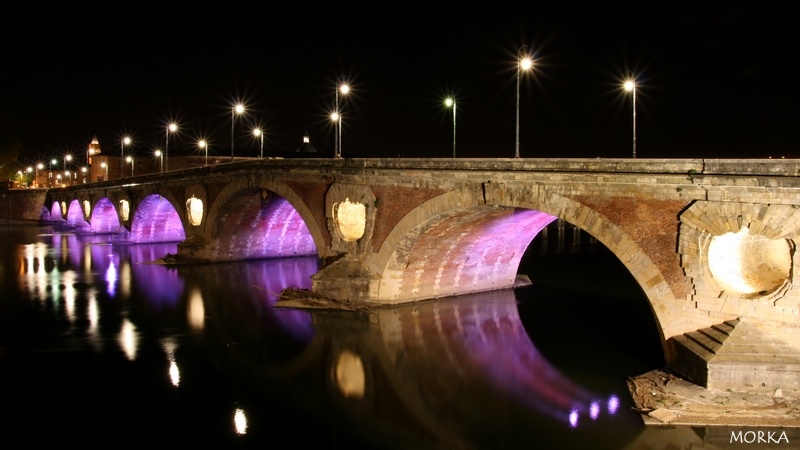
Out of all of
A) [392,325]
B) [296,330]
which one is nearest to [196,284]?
[296,330]

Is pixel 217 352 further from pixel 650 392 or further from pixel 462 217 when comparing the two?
pixel 650 392

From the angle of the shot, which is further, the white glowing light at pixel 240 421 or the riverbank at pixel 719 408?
the white glowing light at pixel 240 421

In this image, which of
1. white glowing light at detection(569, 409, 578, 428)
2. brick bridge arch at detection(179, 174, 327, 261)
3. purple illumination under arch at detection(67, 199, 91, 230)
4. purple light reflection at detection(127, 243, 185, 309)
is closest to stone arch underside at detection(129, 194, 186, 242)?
purple light reflection at detection(127, 243, 185, 309)

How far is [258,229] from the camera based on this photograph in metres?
33.2

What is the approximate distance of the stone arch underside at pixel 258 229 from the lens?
3078 centimetres

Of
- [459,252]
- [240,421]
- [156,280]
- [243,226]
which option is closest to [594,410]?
[240,421]

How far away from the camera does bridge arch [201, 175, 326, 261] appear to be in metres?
30.1

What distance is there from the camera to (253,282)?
2734 centimetres

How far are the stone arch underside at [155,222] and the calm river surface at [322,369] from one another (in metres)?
17.0

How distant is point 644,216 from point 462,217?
240 inches

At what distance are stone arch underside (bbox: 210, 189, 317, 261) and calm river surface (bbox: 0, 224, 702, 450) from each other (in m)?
5.46

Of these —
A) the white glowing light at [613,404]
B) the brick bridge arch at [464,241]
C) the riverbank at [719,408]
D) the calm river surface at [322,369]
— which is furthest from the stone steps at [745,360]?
the brick bridge arch at [464,241]

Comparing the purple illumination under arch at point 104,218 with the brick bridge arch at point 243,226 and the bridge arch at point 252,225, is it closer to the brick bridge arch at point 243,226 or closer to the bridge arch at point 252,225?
the brick bridge arch at point 243,226

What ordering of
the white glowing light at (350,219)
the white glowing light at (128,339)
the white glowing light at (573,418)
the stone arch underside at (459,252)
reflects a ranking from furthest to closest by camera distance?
the white glowing light at (350,219) < the stone arch underside at (459,252) < the white glowing light at (128,339) < the white glowing light at (573,418)
